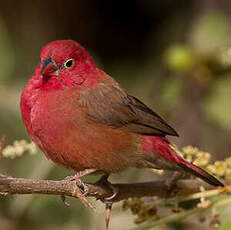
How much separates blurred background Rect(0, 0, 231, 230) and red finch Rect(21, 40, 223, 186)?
527mm

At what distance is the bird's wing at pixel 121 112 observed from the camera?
3.69 meters

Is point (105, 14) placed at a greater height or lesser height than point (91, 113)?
greater

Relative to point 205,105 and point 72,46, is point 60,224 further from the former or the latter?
point 205,105

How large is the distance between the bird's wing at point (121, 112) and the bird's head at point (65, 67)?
93 millimetres

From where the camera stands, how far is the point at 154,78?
6199mm

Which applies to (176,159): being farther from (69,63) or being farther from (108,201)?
(69,63)

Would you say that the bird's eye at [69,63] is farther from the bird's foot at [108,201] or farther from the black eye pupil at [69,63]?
the bird's foot at [108,201]

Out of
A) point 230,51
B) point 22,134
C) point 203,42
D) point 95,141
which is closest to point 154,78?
point 203,42

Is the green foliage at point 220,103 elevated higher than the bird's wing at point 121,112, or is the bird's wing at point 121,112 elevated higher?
the green foliage at point 220,103

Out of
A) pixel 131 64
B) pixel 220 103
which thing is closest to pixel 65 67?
pixel 220 103

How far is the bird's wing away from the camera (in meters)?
3.69

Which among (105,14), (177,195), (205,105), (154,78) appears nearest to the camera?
(177,195)

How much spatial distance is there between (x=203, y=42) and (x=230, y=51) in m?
1.14

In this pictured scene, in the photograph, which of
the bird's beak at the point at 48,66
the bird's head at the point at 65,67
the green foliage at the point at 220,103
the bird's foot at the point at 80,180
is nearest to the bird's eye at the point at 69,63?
the bird's head at the point at 65,67
